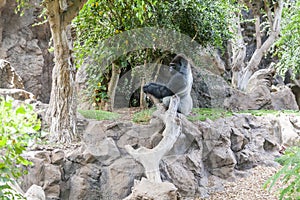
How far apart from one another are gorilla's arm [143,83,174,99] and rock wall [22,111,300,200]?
34cm

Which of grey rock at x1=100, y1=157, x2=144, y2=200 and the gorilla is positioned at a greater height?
the gorilla

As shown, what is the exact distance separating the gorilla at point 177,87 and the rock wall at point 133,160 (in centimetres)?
32

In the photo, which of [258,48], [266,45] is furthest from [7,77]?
[258,48]

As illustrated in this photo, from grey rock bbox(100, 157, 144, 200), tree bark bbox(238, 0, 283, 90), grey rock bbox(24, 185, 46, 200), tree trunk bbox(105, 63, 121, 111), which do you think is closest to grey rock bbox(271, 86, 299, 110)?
tree bark bbox(238, 0, 283, 90)

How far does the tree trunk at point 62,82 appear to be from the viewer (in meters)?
3.30

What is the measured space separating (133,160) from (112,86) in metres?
1.74

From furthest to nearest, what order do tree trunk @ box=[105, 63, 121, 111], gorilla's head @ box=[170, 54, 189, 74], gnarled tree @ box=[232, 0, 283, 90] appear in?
gnarled tree @ box=[232, 0, 283, 90] < tree trunk @ box=[105, 63, 121, 111] < gorilla's head @ box=[170, 54, 189, 74]

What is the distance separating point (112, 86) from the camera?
4.69m

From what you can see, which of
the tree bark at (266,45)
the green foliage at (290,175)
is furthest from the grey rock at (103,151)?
the tree bark at (266,45)

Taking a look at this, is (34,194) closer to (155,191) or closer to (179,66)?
(155,191)

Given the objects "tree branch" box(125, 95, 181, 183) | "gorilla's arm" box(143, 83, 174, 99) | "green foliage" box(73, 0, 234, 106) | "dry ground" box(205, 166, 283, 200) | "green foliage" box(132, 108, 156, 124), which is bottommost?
"dry ground" box(205, 166, 283, 200)

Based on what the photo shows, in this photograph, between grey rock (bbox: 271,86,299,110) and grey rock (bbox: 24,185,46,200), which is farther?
grey rock (bbox: 271,86,299,110)

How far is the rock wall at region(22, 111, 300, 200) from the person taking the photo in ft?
9.65

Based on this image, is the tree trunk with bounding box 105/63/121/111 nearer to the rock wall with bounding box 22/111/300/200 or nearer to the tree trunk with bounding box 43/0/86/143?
the rock wall with bounding box 22/111/300/200
